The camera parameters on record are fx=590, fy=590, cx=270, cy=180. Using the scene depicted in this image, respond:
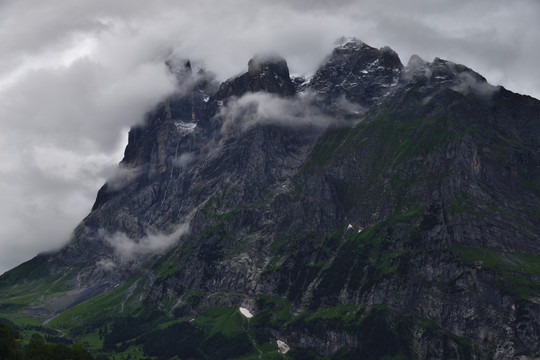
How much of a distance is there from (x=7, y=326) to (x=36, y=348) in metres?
11.1

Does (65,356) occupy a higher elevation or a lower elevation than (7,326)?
lower

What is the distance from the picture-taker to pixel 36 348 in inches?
6949

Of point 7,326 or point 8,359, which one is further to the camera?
point 7,326

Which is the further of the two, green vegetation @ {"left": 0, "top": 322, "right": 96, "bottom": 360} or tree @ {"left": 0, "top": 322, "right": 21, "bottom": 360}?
green vegetation @ {"left": 0, "top": 322, "right": 96, "bottom": 360}

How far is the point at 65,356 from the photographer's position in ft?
589

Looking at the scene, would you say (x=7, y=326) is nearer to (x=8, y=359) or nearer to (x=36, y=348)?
(x=36, y=348)

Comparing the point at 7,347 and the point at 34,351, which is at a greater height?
the point at 7,347

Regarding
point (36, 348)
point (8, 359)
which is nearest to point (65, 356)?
point (36, 348)

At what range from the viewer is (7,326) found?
177375 mm

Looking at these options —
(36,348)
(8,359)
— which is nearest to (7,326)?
(36,348)

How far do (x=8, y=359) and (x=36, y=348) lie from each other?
68.8ft

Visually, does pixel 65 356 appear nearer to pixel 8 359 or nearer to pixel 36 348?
pixel 36 348

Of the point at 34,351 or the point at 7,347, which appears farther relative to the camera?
the point at 34,351

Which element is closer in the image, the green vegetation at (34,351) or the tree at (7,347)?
the tree at (7,347)
